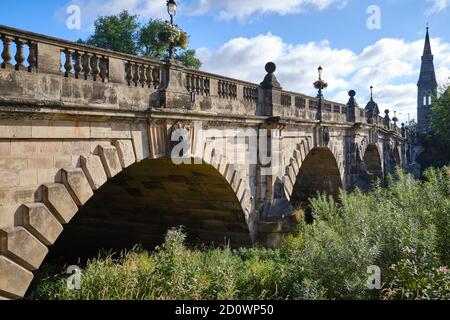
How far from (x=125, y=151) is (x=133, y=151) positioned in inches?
9.1

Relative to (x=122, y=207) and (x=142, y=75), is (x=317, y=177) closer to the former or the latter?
(x=122, y=207)

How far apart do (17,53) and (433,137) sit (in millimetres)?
49340

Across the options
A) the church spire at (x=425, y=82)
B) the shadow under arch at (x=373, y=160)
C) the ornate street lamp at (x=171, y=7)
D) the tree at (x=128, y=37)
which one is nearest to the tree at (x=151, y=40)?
the tree at (x=128, y=37)

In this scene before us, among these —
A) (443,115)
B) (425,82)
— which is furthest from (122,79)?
(425,82)

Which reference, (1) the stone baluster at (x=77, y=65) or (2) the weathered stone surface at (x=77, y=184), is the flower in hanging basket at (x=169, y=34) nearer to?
(1) the stone baluster at (x=77, y=65)

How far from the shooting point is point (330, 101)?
62.0 ft

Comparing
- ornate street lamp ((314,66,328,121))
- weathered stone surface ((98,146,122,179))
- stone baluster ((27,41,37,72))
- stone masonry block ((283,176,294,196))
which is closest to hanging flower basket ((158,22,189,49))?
weathered stone surface ((98,146,122,179))

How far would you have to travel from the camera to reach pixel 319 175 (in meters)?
21.2

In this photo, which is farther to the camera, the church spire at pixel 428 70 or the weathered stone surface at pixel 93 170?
the church spire at pixel 428 70

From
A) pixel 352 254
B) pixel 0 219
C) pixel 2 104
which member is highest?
pixel 2 104

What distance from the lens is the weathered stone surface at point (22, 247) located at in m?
5.76
